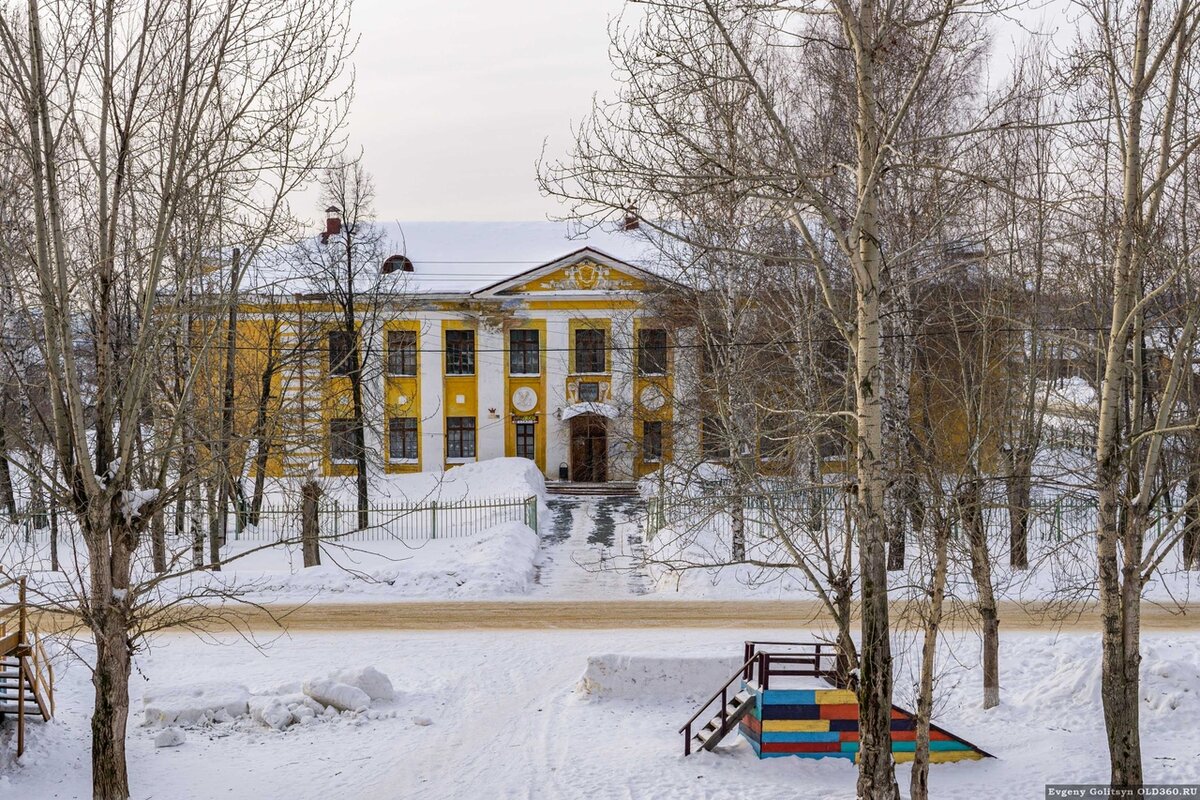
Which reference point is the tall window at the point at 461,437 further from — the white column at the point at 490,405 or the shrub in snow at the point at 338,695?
the shrub in snow at the point at 338,695

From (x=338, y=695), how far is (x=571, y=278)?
24.0 metres

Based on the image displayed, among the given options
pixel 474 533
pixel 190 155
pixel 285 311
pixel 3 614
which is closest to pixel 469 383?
pixel 285 311

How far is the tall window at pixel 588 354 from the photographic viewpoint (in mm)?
36781

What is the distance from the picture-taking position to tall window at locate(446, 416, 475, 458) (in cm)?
3750

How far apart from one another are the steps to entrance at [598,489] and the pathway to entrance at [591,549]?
442 mm

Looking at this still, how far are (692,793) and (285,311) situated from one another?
21.7 m

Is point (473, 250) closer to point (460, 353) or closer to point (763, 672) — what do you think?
point (460, 353)

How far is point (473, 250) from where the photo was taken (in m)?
40.9

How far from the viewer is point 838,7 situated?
7340 millimetres

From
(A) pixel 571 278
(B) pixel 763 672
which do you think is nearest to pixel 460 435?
(A) pixel 571 278

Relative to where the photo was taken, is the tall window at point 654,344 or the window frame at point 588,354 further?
the window frame at point 588,354

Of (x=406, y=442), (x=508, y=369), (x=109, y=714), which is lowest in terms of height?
(x=109, y=714)

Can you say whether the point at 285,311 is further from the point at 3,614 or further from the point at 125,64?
the point at 125,64

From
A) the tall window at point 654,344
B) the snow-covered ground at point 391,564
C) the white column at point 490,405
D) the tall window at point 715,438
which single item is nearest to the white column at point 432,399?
the white column at point 490,405
